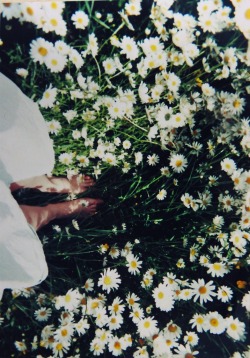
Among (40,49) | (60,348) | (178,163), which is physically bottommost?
(60,348)

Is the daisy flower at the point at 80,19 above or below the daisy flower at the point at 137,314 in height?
above

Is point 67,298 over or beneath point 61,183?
beneath

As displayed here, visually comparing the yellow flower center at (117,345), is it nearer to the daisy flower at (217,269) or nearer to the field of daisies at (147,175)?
the field of daisies at (147,175)

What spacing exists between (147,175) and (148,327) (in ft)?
1.19

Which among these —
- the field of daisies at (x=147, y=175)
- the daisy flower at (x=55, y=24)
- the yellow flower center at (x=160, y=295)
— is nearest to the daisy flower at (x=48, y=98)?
the field of daisies at (x=147, y=175)

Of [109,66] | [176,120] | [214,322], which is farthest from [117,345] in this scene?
[109,66]

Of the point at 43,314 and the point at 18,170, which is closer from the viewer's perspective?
the point at 18,170

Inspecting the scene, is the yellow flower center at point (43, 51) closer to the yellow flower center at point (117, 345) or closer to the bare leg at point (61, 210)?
the bare leg at point (61, 210)

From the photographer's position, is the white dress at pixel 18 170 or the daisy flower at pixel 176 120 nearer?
the white dress at pixel 18 170

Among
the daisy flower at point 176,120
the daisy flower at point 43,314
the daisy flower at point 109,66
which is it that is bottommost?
the daisy flower at point 43,314

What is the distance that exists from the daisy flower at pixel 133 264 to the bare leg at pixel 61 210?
139 millimetres

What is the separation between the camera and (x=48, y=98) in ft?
2.98

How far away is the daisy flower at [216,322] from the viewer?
0.89m

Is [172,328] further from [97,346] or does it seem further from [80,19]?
[80,19]
